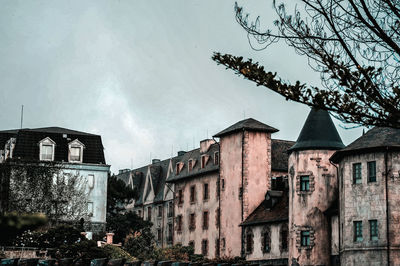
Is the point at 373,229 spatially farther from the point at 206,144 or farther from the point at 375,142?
the point at 206,144

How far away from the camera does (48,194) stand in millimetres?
63344

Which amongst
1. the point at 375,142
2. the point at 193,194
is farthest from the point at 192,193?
the point at 375,142

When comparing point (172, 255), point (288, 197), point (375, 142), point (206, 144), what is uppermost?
point (206, 144)

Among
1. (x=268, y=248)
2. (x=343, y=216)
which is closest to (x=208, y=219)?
(x=268, y=248)

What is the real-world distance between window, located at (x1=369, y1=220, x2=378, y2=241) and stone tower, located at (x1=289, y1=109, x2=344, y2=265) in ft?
21.5

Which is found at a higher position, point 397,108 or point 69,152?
point 69,152

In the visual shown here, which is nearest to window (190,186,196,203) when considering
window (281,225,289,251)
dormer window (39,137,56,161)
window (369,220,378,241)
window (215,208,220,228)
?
window (215,208,220,228)

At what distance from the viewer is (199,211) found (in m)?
73.6

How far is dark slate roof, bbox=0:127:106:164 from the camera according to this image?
2611 inches

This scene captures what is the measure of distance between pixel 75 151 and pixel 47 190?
19.5 ft

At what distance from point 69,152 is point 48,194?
19.1 feet

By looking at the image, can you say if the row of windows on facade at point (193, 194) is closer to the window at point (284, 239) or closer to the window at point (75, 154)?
the window at point (75, 154)

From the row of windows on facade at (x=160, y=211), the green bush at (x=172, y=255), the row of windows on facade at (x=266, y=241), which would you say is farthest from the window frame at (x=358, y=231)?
the row of windows on facade at (x=160, y=211)

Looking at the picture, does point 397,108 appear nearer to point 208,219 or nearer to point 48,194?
point 48,194
